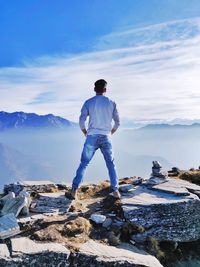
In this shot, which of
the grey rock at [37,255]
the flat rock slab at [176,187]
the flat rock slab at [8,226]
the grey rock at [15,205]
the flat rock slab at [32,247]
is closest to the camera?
the grey rock at [37,255]

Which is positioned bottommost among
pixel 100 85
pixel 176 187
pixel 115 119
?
pixel 176 187

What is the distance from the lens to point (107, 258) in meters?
9.01

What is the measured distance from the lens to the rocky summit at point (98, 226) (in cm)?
898

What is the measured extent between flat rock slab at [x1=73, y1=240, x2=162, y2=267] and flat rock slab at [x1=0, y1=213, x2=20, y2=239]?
1818 millimetres

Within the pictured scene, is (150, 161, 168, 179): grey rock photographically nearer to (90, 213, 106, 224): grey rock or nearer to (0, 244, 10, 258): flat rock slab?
(90, 213, 106, 224): grey rock

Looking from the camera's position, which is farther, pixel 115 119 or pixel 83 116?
pixel 115 119

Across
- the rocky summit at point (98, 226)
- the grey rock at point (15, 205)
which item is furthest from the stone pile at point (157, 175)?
the grey rock at point (15, 205)

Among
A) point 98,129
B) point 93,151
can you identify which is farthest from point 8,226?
point 98,129

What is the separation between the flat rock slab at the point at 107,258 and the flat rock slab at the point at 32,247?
1.24 ft

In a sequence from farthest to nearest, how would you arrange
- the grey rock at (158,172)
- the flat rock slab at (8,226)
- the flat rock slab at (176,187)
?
the grey rock at (158,172), the flat rock slab at (176,187), the flat rock slab at (8,226)

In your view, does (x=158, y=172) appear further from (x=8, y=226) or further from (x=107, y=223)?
(x=8, y=226)

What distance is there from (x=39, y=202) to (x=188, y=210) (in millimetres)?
4601

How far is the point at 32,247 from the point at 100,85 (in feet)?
17.8

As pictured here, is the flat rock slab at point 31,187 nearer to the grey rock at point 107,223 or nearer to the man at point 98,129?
the man at point 98,129
